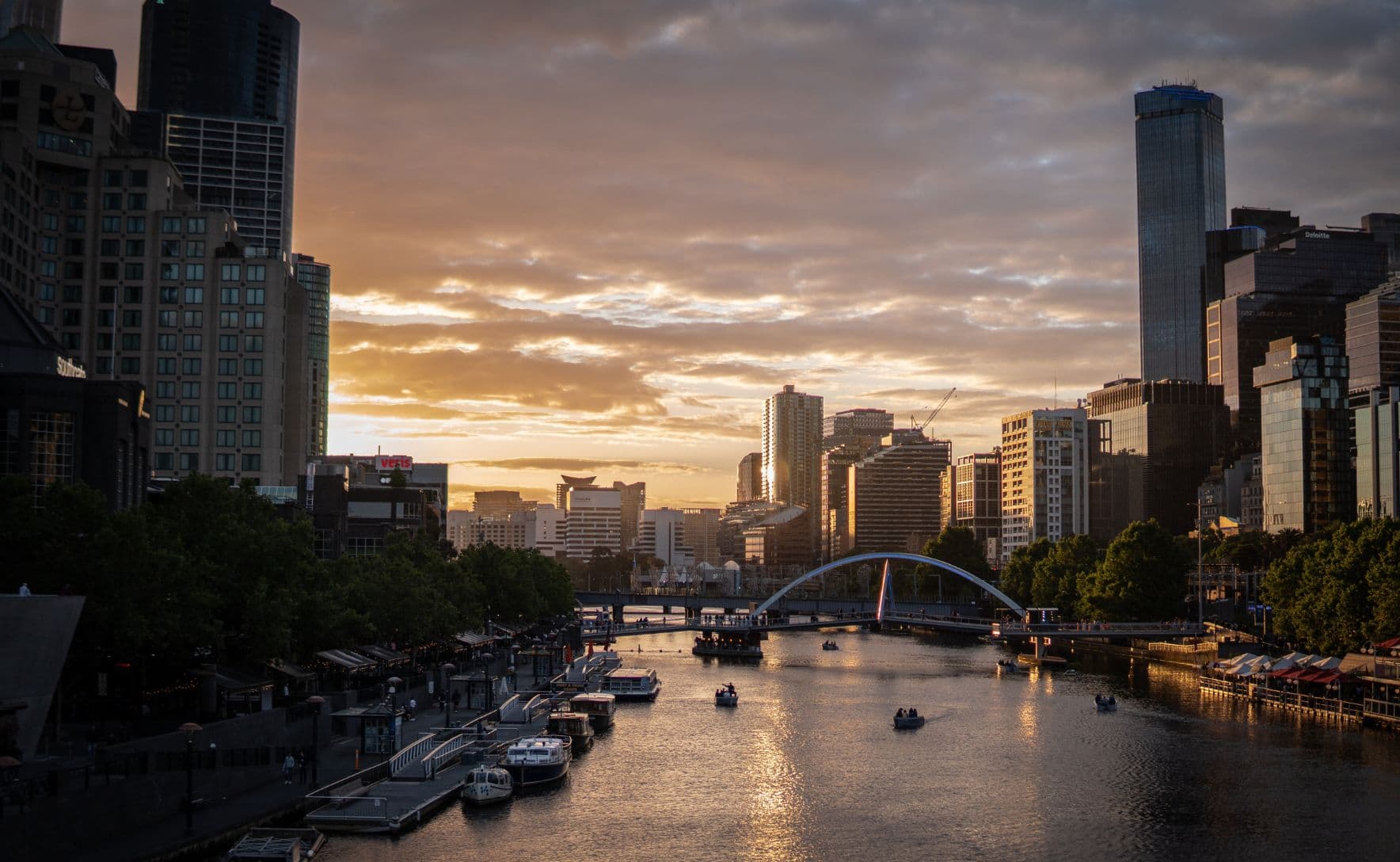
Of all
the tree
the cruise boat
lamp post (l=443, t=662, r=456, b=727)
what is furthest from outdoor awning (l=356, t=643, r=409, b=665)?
Answer: the tree

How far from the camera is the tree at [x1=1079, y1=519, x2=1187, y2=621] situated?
15975 cm

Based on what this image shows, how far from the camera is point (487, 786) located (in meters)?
66.0

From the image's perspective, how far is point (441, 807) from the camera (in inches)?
2527

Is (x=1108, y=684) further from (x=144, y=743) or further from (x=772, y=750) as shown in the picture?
(x=144, y=743)

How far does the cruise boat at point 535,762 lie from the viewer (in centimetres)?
7138

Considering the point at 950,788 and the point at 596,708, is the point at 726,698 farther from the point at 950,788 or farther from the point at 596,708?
the point at 950,788

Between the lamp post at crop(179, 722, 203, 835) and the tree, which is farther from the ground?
the tree

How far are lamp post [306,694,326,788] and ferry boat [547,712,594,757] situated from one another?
19.1 metres

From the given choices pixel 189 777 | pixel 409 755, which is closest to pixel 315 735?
pixel 409 755

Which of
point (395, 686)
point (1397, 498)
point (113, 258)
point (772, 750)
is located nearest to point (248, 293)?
point (113, 258)

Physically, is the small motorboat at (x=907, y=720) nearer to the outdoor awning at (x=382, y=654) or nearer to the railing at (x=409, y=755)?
the railing at (x=409, y=755)

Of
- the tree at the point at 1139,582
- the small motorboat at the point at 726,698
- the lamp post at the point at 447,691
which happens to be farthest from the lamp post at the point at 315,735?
the tree at the point at 1139,582

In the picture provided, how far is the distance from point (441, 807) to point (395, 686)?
23.9m

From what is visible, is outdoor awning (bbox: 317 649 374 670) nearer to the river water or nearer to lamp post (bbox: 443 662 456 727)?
lamp post (bbox: 443 662 456 727)
